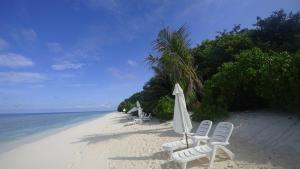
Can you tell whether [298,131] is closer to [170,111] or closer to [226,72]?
[226,72]

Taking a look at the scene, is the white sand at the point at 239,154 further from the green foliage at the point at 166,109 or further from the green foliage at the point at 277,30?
the green foliage at the point at 277,30

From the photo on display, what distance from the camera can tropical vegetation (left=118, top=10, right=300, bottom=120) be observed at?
7461 mm

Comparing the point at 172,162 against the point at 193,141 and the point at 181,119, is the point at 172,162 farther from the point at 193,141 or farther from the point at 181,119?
the point at 181,119

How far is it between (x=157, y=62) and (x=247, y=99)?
181 inches

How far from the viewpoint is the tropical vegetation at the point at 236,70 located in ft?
24.5

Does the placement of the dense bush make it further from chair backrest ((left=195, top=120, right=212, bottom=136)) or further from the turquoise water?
the turquoise water

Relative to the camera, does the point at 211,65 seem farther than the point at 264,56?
Yes

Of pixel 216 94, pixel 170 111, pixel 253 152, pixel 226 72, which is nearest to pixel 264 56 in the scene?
pixel 226 72

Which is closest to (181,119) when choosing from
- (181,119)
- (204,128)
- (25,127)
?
(181,119)

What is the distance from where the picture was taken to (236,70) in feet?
31.2

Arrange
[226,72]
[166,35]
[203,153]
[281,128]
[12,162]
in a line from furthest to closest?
1. [166,35]
2. [226,72]
3. [12,162]
4. [281,128]
5. [203,153]

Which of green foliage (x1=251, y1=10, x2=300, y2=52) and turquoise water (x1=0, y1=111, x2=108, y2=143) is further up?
green foliage (x1=251, y1=10, x2=300, y2=52)

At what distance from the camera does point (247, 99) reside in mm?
10031

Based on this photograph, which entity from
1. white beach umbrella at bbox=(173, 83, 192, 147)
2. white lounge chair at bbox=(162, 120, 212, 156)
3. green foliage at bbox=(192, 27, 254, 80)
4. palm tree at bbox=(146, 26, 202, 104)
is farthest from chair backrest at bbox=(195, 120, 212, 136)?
green foliage at bbox=(192, 27, 254, 80)
